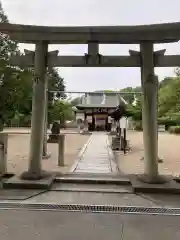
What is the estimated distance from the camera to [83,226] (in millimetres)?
4211

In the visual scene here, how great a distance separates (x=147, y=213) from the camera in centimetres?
487

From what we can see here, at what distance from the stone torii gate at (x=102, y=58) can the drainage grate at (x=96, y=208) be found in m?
1.60

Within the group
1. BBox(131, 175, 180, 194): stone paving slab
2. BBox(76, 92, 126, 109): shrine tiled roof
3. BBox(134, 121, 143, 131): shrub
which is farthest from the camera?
BBox(76, 92, 126, 109): shrine tiled roof

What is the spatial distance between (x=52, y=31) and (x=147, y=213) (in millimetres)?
4719

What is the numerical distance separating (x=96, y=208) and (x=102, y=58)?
3819mm

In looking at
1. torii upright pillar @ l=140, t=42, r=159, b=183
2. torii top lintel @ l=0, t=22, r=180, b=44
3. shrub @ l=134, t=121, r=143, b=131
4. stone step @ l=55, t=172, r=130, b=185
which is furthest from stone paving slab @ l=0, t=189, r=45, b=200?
shrub @ l=134, t=121, r=143, b=131

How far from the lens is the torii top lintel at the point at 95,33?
681 cm

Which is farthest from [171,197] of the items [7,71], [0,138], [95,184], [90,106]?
[90,106]

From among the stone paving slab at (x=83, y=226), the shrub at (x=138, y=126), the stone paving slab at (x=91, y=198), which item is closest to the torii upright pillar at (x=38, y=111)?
the stone paving slab at (x=91, y=198)

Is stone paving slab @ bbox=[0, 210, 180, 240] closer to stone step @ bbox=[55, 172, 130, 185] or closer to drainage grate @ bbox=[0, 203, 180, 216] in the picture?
drainage grate @ bbox=[0, 203, 180, 216]

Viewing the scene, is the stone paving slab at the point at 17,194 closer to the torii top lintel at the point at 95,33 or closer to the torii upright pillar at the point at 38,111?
the torii upright pillar at the point at 38,111

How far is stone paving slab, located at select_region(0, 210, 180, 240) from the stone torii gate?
2.17m

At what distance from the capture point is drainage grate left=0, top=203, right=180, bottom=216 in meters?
4.97

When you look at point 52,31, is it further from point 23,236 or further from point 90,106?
point 90,106
